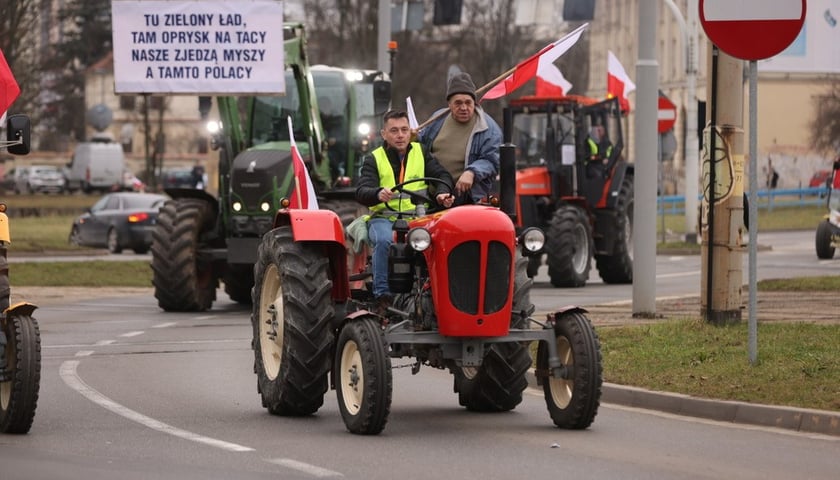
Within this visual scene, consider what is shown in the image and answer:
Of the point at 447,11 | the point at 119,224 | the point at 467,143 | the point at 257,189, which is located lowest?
the point at 119,224

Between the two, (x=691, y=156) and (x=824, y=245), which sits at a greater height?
(x=691, y=156)

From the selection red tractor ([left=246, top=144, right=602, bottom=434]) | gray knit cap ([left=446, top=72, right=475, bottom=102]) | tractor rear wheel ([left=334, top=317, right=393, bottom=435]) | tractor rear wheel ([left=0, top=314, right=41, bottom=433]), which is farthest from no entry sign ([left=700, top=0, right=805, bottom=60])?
tractor rear wheel ([left=0, top=314, right=41, bottom=433])

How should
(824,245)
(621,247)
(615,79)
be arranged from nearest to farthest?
(621,247)
(615,79)
(824,245)

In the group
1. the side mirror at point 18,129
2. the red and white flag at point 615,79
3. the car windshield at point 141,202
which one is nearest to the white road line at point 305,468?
the side mirror at point 18,129

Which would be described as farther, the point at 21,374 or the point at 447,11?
the point at 447,11

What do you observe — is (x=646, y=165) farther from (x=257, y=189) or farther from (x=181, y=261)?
(x=181, y=261)

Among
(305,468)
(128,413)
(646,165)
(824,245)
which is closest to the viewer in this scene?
(305,468)

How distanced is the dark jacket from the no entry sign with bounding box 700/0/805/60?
8.36 ft

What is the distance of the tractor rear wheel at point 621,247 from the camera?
29.8 metres

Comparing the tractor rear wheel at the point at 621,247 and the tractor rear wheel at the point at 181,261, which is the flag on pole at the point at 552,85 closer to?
the tractor rear wheel at the point at 621,247

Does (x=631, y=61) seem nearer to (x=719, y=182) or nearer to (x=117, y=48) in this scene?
(x=117, y=48)

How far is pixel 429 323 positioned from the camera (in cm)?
1204

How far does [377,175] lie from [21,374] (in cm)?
296

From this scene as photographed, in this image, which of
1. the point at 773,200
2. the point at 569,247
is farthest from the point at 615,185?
the point at 773,200
